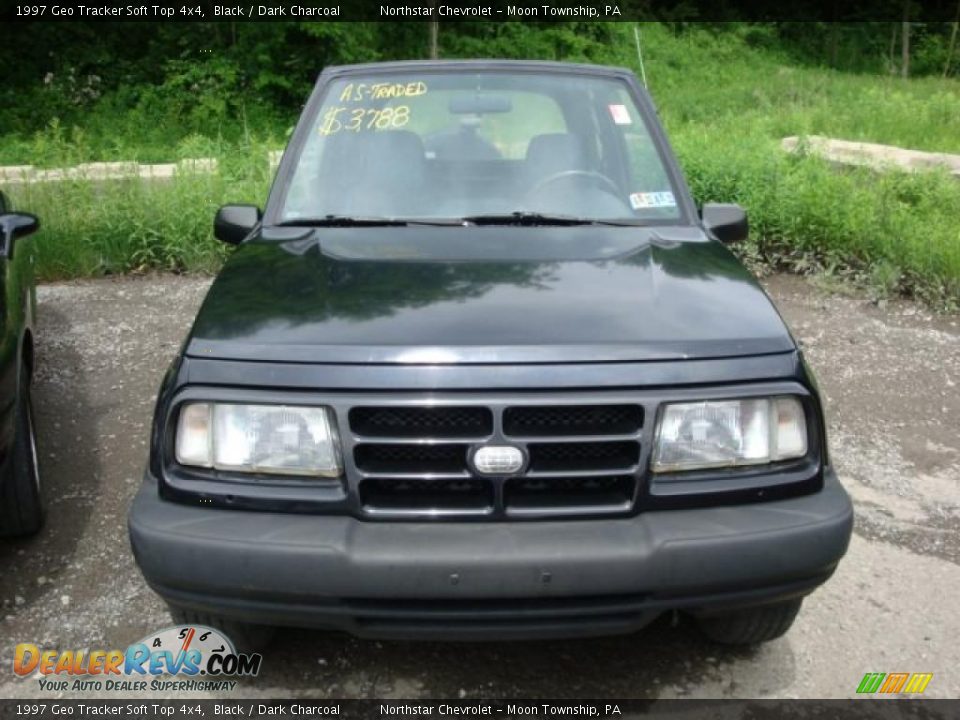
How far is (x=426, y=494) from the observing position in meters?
2.19

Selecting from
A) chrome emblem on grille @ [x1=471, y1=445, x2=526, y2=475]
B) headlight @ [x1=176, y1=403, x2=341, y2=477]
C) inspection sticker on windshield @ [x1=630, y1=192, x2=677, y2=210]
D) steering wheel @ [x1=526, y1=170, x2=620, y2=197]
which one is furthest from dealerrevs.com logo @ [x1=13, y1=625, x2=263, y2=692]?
inspection sticker on windshield @ [x1=630, y1=192, x2=677, y2=210]

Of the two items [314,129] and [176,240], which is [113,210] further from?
[314,129]

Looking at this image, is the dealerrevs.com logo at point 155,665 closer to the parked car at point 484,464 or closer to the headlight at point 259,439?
the parked car at point 484,464

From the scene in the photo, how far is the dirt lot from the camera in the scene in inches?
104

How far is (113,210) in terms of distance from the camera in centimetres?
A: 707

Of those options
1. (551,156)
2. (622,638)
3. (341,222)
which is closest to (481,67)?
(551,156)

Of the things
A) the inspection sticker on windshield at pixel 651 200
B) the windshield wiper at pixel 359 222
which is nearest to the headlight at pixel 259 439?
the windshield wiper at pixel 359 222

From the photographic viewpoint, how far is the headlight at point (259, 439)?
215 cm

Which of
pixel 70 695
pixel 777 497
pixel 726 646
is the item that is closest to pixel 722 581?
pixel 777 497

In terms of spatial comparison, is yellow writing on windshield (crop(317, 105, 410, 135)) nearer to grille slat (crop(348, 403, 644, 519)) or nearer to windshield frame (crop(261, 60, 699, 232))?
windshield frame (crop(261, 60, 699, 232))

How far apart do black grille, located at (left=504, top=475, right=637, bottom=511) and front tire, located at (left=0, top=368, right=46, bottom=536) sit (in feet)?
6.38

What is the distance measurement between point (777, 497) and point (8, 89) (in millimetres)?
16418

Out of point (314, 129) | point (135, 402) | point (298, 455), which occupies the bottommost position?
point (135, 402)

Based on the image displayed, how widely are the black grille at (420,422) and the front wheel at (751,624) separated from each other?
0.90 metres
